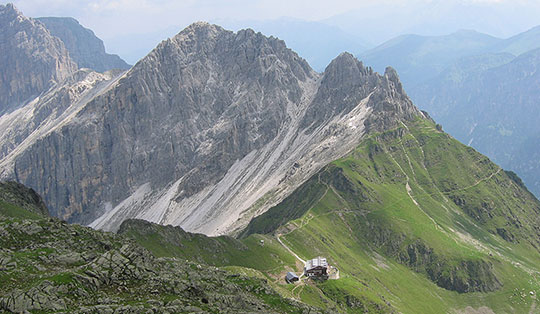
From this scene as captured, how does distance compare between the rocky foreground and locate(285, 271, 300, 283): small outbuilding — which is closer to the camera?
the rocky foreground

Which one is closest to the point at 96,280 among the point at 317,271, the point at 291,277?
the point at 291,277

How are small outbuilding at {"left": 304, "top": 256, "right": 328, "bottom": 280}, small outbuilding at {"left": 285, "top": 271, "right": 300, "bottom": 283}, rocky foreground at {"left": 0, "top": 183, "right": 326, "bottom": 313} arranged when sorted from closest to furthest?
1. rocky foreground at {"left": 0, "top": 183, "right": 326, "bottom": 313}
2. small outbuilding at {"left": 285, "top": 271, "right": 300, "bottom": 283}
3. small outbuilding at {"left": 304, "top": 256, "right": 328, "bottom": 280}

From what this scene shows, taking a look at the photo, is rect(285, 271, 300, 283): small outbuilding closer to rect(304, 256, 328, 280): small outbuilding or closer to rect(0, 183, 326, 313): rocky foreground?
rect(304, 256, 328, 280): small outbuilding

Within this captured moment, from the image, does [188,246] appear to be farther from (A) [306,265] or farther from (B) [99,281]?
(B) [99,281]

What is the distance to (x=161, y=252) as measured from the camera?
129 meters

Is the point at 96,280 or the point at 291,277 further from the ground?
the point at 96,280

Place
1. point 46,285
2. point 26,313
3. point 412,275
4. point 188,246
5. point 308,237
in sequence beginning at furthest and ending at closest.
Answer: point 412,275 < point 308,237 < point 188,246 < point 46,285 < point 26,313

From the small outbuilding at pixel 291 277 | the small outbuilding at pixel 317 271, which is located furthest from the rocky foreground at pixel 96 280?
the small outbuilding at pixel 317 271

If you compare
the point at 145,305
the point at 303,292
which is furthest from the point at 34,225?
the point at 303,292

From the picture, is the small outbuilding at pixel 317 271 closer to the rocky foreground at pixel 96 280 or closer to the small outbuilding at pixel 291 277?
the small outbuilding at pixel 291 277

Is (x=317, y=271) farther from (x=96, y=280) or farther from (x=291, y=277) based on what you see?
(x=96, y=280)

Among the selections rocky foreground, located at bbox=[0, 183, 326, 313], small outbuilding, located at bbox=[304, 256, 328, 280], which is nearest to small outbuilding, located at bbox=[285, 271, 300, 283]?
small outbuilding, located at bbox=[304, 256, 328, 280]

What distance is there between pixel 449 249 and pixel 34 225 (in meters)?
174

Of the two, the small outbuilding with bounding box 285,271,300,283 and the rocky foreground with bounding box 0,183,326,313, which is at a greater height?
the rocky foreground with bounding box 0,183,326,313
